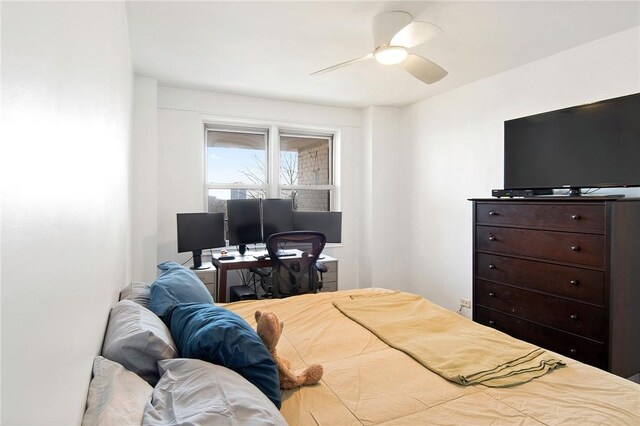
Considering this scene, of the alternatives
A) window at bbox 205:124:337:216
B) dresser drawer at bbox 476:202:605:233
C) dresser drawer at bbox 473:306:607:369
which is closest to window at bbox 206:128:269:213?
window at bbox 205:124:337:216

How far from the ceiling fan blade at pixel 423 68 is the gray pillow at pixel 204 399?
7.75 ft

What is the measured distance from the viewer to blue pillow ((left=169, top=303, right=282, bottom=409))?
112 cm

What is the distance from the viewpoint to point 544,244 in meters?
2.56

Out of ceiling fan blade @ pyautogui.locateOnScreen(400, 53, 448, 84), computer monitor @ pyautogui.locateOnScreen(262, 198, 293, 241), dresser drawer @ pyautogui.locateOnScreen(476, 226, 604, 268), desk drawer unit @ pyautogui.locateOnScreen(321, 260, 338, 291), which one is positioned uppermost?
ceiling fan blade @ pyautogui.locateOnScreen(400, 53, 448, 84)

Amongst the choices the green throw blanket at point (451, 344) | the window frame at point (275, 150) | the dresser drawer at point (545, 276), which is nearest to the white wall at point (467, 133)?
the dresser drawer at point (545, 276)

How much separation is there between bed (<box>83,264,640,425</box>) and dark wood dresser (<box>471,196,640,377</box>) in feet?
3.10

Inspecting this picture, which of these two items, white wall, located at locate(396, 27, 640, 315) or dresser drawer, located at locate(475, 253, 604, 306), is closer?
dresser drawer, located at locate(475, 253, 604, 306)

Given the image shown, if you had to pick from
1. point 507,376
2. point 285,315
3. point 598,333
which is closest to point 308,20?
point 285,315

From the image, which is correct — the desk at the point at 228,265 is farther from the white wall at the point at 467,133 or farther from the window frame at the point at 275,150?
the white wall at the point at 467,133

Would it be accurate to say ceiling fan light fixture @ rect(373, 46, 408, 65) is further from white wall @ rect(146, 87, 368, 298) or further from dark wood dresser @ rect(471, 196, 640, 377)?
white wall @ rect(146, 87, 368, 298)

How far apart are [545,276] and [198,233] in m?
3.04

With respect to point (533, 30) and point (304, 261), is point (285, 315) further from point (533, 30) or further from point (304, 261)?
point (533, 30)

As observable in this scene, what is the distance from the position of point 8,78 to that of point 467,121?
13.2 ft

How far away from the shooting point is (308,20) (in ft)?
7.92
